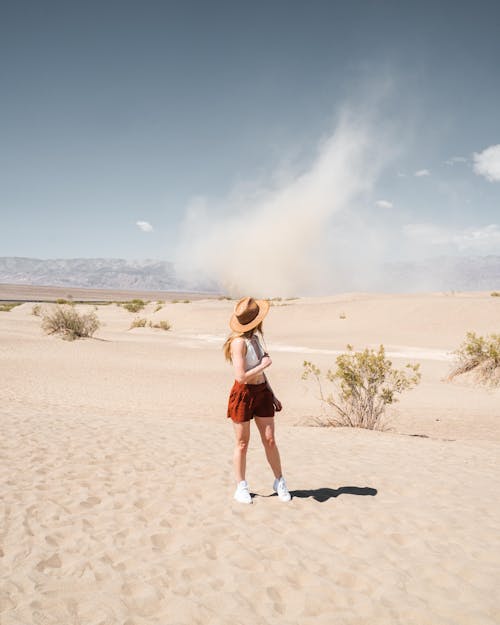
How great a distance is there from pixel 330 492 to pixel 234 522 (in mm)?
1493

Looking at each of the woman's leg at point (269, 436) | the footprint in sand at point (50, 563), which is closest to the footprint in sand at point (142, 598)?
the footprint in sand at point (50, 563)

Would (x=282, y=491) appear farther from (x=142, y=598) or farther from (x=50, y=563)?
(x=50, y=563)

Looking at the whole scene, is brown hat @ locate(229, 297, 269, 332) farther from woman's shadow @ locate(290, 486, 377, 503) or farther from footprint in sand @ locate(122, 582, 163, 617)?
footprint in sand @ locate(122, 582, 163, 617)

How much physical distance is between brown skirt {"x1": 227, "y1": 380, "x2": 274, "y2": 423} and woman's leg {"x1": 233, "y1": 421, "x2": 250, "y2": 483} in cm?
7

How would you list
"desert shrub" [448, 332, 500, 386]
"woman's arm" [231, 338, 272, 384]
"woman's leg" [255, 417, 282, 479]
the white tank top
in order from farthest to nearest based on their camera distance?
"desert shrub" [448, 332, 500, 386], "woman's leg" [255, 417, 282, 479], the white tank top, "woman's arm" [231, 338, 272, 384]

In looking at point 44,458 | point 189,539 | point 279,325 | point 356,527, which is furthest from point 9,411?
point 279,325

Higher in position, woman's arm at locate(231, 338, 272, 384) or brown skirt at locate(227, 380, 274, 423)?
woman's arm at locate(231, 338, 272, 384)

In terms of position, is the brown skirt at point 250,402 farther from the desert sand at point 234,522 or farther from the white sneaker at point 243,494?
the desert sand at point 234,522

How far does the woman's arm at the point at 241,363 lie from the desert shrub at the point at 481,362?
12.5 meters

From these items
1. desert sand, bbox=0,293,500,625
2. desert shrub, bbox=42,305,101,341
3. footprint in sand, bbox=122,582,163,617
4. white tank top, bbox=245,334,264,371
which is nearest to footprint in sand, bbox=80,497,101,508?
desert sand, bbox=0,293,500,625

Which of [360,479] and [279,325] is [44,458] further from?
[279,325]

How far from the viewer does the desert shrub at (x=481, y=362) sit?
15477 mm

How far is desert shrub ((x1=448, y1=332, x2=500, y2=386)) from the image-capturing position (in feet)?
50.8

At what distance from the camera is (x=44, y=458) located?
6574mm
